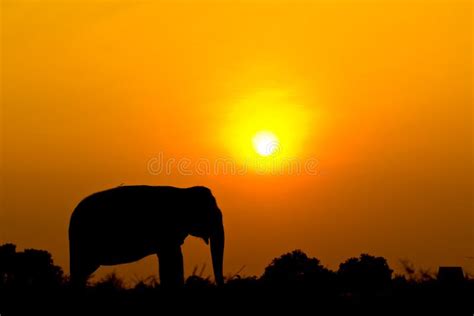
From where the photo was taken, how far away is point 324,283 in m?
17.3

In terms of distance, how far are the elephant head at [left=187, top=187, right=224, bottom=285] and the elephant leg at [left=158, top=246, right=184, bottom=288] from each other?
3.79 ft

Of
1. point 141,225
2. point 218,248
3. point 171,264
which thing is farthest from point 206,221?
point 171,264

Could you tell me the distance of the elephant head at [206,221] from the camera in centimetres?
2822

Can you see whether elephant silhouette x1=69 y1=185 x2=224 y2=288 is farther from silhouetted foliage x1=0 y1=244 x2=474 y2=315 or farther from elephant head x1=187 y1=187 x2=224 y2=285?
silhouetted foliage x1=0 y1=244 x2=474 y2=315

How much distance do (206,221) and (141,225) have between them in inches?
79.2

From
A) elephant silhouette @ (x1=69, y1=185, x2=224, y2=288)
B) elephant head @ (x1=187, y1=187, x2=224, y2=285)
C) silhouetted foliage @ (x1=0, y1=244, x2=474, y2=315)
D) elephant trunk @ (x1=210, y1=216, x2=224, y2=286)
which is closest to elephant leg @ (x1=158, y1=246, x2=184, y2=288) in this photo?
elephant silhouette @ (x1=69, y1=185, x2=224, y2=288)

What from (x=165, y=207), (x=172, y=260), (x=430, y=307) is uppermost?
(x=165, y=207)

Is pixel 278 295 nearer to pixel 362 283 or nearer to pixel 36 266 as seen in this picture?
pixel 362 283

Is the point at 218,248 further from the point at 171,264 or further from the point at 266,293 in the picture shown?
the point at 266,293

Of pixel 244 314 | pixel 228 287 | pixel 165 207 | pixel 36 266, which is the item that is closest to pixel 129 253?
pixel 165 207

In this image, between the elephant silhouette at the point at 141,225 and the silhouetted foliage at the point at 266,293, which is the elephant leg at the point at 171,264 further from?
the silhouetted foliage at the point at 266,293

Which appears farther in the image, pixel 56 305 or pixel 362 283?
pixel 362 283

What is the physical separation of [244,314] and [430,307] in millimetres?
3072

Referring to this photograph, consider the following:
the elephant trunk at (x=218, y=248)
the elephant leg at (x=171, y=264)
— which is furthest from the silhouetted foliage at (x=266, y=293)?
the elephant trunk at (x=218, y=248)
